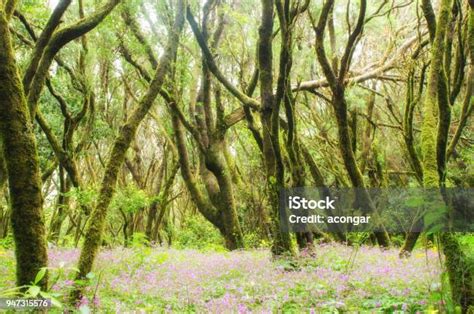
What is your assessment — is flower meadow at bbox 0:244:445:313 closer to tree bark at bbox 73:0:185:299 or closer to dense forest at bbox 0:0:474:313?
dense forest at bbox 0:0:474:313

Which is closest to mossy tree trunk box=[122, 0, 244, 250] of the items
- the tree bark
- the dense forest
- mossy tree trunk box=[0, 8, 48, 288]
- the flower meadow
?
the dense forest

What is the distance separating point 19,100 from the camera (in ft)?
14.4

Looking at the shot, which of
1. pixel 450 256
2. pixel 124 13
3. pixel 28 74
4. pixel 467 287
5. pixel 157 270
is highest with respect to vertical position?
pixel 124 13

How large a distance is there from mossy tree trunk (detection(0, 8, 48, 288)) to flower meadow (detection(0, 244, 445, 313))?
50cm

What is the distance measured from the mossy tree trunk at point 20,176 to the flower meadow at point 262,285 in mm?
502

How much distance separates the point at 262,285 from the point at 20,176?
363 cm

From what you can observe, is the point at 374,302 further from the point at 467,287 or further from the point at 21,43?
the point at 21,43

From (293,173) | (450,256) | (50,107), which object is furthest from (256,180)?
(450,256)

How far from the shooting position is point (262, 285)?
621 cm

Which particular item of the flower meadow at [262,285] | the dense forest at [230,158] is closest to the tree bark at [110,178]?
the dense forest at [230,158]

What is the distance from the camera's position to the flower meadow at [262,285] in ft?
16.2

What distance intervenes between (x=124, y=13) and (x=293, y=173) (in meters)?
7.35

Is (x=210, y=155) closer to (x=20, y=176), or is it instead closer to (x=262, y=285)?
(x=262, y=285)

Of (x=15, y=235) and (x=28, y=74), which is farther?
(x=28, y=74)
